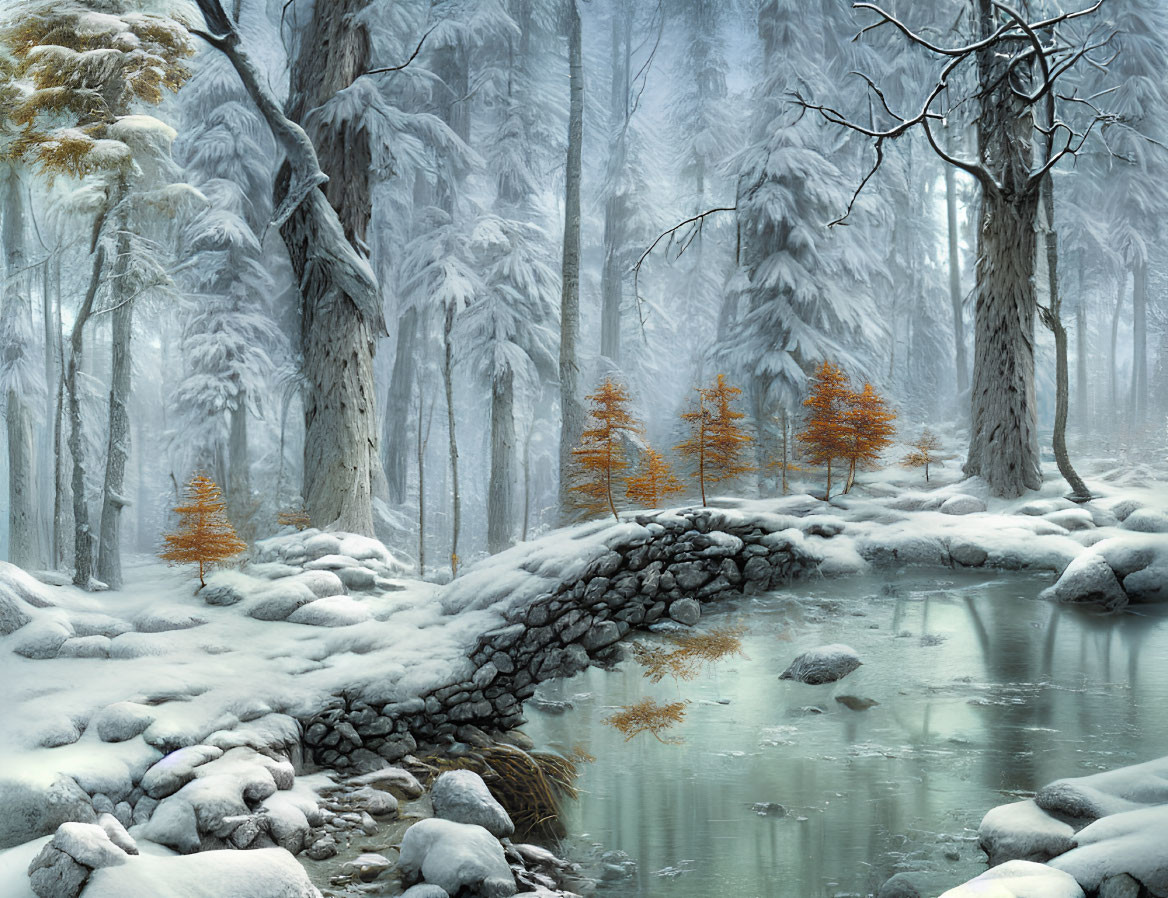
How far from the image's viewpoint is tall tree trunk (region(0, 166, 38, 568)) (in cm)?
821

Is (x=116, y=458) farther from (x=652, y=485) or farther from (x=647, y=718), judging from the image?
(x=647, y=718)

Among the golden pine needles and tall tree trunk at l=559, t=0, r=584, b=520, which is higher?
tall tree trunk at l=559, t=0, r=584, b=520

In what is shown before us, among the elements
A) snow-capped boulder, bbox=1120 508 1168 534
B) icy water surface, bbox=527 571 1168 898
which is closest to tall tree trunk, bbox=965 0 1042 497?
snow-capped boulder, bbox=1120 508 1168 534

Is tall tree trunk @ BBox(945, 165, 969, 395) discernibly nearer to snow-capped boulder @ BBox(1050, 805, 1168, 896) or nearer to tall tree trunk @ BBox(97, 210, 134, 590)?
tall tree trunk @ BBox(97, 210, 134, 590)

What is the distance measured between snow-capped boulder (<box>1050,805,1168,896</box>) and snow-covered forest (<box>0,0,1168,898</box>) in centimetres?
2

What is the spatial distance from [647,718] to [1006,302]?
4893mm

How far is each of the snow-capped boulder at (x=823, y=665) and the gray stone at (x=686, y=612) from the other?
930 millimetres

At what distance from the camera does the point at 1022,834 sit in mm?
2686

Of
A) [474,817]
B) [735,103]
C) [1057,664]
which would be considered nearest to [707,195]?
[735,103]

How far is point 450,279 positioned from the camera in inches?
346

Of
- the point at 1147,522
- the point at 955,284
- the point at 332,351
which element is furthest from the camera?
the point at 955,284

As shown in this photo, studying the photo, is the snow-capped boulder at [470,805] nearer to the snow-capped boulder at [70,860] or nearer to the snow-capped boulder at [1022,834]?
the snow-capped boulder at [70,860]

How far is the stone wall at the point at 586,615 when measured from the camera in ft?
13.7

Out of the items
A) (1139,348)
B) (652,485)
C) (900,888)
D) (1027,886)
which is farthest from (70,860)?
(1139,348)
